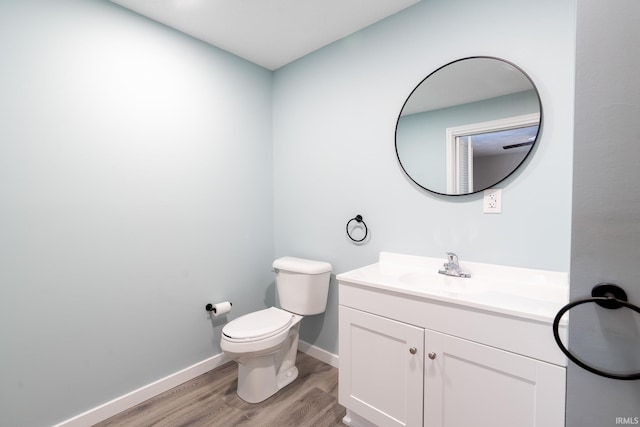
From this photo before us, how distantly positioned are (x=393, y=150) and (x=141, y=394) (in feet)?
7.27

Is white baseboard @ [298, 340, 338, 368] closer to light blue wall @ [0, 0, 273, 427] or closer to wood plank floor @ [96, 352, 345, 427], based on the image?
wood plank floor @ [96, 352, 345, 427]

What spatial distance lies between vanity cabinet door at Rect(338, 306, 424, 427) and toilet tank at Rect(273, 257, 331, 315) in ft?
1.70

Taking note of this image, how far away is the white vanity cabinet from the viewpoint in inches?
39.4

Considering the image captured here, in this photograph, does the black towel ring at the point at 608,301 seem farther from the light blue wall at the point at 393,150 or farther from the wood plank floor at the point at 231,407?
the wood plank floor at the point at 231,407

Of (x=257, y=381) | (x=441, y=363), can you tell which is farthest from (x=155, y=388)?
(x=441, y=363)

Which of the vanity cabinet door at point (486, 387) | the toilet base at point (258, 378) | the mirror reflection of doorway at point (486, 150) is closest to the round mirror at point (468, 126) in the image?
the mirror reflection of doorway at point (486, 150)

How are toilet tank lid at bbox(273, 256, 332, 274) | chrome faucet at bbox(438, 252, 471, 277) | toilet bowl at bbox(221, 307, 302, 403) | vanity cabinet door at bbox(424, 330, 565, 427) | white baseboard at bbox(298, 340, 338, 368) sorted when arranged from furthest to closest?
white baseboard at bbox(298, 340, 338, 368) → toilet tank lid at bbox(273, 256, 332, 274) → toilet bowl at bbox(221, 307, 302, 403) → chrome faucet at bbox(438, 252, 471, 277) → vanity cabinet door at bbox(424, 330, 565, 427)

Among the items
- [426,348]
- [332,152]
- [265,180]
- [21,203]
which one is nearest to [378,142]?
[332,152]

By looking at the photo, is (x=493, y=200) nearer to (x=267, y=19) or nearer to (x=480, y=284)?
(x=480, y=284)

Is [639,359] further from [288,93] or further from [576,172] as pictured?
[288,93]

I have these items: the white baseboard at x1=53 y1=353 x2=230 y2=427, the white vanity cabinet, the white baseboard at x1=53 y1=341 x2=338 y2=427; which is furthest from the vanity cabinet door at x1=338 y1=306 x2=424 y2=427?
the white baseboard at x1=53 y1=353 x2=230 y2=427

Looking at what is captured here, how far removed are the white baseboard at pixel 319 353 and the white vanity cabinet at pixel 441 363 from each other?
0.59 meters

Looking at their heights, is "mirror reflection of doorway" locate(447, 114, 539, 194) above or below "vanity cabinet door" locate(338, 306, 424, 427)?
above

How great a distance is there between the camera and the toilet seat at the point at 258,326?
169 cm
